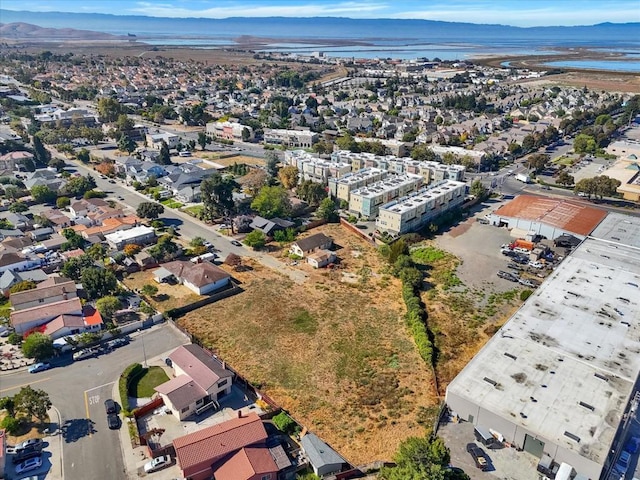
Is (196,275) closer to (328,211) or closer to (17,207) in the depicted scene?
(328,211)

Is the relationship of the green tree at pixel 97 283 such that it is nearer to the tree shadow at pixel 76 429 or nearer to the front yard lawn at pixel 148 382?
the front yard lawn at pixel 148 382

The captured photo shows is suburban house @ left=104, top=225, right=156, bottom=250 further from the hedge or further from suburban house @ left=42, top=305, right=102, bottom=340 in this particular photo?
the hedge

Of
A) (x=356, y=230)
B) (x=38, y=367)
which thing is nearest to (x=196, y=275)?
(x=38, y=367)

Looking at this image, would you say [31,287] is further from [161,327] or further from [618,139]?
[618,139]

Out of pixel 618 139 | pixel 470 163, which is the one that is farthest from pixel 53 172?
pixel 618 139

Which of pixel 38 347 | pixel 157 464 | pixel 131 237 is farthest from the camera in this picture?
pixel 131 237
